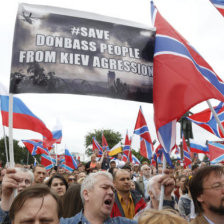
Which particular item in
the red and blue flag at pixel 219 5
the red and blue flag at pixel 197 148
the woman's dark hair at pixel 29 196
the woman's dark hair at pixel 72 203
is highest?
→ the red and blue flag at pixel 219 5

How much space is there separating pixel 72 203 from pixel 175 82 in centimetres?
191

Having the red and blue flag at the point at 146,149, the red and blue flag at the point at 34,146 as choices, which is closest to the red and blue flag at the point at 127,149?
the red and blue flag at the point at 146,149

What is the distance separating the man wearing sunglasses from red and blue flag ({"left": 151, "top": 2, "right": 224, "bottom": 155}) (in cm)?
59

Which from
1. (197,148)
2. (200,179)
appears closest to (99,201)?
(200,179)

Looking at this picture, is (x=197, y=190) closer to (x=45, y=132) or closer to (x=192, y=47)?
(x=192, y=47)

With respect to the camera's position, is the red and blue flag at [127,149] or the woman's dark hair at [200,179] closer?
the woman's dark hair at [200,179]

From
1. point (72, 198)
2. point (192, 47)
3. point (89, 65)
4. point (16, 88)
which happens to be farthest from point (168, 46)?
point (72, 198)

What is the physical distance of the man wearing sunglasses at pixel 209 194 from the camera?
2.65 meters

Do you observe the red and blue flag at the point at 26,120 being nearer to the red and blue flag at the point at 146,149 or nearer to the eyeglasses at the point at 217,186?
the eyeglasses at the point at 217,186

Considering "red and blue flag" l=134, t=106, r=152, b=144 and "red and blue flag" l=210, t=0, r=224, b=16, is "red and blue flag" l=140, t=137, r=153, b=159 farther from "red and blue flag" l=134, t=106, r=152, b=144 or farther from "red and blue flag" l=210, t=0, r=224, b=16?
"red and blue flag" l=210, t=0, r=224, b=16

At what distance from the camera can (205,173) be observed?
2.83 meters

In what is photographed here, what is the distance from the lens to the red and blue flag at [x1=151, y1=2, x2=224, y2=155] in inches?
128

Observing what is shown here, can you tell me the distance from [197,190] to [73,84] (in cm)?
171

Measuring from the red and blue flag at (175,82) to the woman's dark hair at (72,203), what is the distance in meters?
1.27
